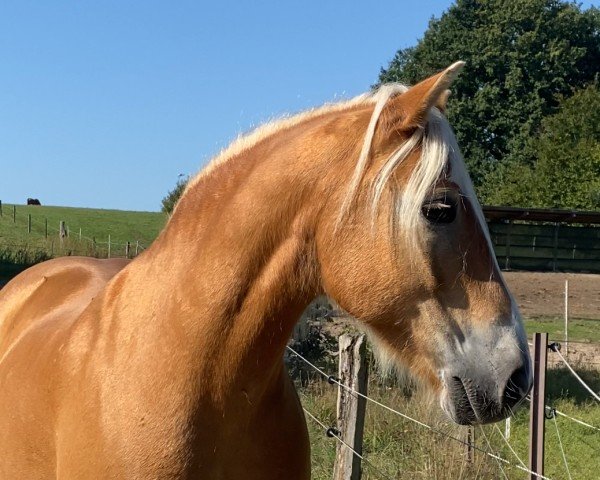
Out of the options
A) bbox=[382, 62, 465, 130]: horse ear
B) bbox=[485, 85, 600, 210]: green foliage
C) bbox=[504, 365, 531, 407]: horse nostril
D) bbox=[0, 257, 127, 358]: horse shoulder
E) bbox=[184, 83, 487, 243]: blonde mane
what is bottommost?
bbox=[504, 365, 531, 407]: horse nostril

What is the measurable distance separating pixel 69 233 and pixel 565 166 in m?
26.5

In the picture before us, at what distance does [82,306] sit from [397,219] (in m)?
1.70

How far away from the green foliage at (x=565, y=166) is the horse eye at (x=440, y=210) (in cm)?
3473

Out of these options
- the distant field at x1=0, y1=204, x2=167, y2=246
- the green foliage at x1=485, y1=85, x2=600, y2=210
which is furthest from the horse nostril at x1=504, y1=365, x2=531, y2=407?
the green foliage at x1=485, y1=85, x2=600, y2=210

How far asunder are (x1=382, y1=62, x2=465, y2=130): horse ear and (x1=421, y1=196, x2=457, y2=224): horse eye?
23 cm

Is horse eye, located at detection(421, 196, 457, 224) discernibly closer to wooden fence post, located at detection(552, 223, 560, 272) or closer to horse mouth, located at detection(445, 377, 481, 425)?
horse mouth, located at detection(445, 377, 481, 425)

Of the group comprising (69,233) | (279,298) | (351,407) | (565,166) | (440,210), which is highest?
(565,166)

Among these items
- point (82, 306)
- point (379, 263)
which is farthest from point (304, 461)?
point (82, 306)

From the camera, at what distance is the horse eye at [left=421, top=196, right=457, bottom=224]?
181cm

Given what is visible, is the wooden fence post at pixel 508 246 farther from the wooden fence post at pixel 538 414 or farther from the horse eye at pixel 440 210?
the horse eye at pixel 440 210

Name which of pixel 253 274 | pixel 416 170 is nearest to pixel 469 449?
pixel 253 274

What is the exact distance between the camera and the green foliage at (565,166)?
34.1 meters

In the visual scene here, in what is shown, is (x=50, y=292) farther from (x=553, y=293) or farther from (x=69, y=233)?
(x=69, y=233)

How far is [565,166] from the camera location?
115 feet
